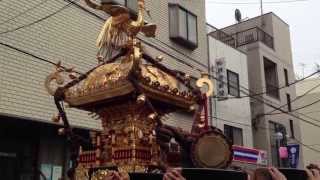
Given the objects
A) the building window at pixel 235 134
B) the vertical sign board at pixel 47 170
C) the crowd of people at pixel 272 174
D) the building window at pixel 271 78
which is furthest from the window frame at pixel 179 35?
the crowd of people at pixel 272 174

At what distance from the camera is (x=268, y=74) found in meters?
27.6

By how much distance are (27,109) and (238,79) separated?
1308 centimetres

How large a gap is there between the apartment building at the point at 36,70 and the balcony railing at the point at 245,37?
12.7 metres

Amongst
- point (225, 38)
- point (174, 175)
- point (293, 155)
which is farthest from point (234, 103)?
point (174, 175)

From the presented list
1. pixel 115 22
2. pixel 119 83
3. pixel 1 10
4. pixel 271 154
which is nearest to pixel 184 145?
pixel 119 83

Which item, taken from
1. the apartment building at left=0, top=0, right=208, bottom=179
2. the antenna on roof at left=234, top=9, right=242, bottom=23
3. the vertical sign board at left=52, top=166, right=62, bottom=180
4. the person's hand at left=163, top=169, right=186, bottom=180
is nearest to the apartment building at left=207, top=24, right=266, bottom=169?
the antenna on roof at left=234, top=9, right=242, bottom=23

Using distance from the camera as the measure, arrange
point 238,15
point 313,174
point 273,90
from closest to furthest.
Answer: point 313,174 < point 273,90 < point 238,15

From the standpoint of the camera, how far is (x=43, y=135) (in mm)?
12102

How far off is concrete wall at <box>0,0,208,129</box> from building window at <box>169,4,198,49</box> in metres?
4.00

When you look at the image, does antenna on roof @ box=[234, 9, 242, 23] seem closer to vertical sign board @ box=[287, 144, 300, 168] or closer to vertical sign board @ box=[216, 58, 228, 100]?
vertical sign board @ box=[216, 58, 228, 100]

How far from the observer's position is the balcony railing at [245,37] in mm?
25750

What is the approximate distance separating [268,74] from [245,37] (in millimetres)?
2807

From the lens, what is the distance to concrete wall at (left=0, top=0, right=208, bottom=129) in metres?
11.3

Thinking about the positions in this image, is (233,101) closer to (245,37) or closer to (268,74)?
(245,37)
